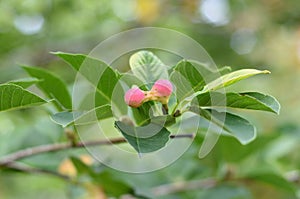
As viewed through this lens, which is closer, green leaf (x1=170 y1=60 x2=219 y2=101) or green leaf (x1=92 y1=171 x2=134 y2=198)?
green leaf (x1=170 y1=60 x2=219 y2=101)

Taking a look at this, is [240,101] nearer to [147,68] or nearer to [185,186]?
[147,68]

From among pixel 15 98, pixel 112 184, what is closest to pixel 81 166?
pixel 112 184

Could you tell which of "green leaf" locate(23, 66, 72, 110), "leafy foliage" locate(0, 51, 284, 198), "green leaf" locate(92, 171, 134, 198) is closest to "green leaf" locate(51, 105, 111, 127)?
"leafy foliage" locate(0, 51, 284, 198)

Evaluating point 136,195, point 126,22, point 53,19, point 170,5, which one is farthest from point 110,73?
point 170,5

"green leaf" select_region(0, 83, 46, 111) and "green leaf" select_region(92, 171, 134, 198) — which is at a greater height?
"green leaf" select_region(92, 171, 134, 198)

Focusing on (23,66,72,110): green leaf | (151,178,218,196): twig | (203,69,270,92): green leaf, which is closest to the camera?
(203,69,270,92): green leaf

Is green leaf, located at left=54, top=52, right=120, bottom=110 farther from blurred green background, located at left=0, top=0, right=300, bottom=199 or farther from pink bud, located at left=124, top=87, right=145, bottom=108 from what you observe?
blurred green background, located at left=0, top=0, right=300, bottom=199

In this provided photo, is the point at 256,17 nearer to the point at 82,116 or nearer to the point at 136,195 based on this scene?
the point at 136,195
